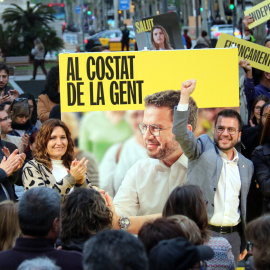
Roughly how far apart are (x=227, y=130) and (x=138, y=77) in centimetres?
92

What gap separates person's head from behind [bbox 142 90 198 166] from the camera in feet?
18.6

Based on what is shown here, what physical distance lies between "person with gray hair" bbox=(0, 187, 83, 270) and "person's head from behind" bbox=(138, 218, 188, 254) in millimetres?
464

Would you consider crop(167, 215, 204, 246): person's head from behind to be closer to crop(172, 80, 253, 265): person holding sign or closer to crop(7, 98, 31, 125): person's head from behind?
crop(172, 80, 253, 265): person holding sign

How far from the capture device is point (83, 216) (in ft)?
13.8

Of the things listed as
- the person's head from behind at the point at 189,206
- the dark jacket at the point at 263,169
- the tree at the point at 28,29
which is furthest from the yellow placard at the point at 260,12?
the tree at the point at 28,29

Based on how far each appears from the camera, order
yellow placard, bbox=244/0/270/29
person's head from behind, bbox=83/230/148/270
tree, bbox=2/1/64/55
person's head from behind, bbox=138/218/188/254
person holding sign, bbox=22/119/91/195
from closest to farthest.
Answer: person's head from behind, bbox=83/230/148/270
person's head from behind, bbox=138/218/188/254
person holding sign, bbox=22/119/91/195
yellow placard, bbox=244/0/270/29
tree, bbox=2/1/64/55

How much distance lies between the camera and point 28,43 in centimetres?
2744

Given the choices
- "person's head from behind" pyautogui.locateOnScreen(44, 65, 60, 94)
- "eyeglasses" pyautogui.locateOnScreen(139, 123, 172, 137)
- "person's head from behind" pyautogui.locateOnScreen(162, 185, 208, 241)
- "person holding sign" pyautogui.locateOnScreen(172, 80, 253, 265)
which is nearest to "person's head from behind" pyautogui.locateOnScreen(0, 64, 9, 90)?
"person's head from behind" pyautogui.locateOnScreen(44, 65, 60, 94)

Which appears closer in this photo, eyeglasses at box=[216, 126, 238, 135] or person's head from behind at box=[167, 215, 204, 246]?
person's head from behind at box=[167, 215, 204, 246]

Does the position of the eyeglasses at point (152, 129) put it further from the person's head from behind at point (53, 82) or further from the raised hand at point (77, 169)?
the person's head from behind at point (53, 82)

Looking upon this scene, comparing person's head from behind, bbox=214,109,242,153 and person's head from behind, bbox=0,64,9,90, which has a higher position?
person's head from behind, bbox=0,64,9,90

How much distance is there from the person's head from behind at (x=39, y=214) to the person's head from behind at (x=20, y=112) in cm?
385

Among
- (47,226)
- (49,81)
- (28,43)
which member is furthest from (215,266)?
(28,43)

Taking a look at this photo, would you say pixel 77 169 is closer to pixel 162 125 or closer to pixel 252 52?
pixel 162 125
